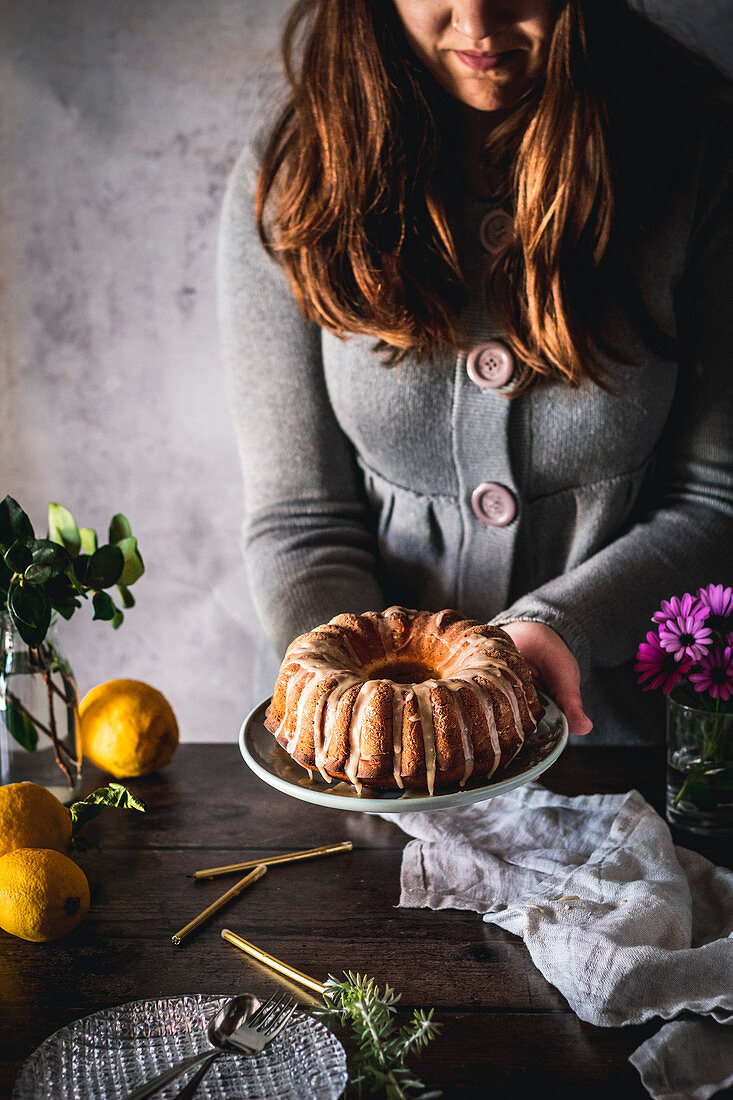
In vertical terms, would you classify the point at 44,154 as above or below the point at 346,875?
above

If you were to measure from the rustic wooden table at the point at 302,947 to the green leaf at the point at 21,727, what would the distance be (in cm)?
11

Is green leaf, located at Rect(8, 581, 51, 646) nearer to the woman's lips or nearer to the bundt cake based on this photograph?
the bundt cake

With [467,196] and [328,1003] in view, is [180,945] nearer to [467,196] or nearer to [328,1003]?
[328,1003]

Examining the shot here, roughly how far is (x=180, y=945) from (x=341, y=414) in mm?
786

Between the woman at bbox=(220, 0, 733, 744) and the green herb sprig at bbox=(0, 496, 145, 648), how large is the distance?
0.33 m

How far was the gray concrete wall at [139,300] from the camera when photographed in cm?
164

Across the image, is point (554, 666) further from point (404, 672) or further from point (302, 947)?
point (302, 947)

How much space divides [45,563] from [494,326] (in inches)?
26.8

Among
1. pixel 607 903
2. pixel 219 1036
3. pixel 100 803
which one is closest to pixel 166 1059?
pixel 219 1036

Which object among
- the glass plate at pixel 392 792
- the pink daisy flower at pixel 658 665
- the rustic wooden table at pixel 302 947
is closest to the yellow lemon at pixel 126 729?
the rustic wooden table at pixel 302 947

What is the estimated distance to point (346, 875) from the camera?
0.90 meters

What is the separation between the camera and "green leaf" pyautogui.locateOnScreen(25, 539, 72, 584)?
917 mm

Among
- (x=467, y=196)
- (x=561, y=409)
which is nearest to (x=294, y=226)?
(x=467, y=196)

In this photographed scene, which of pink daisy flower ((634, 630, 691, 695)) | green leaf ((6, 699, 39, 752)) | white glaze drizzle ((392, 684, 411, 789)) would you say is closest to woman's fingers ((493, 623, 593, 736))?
pink daisy flower ((634, 630, 691, 695))
